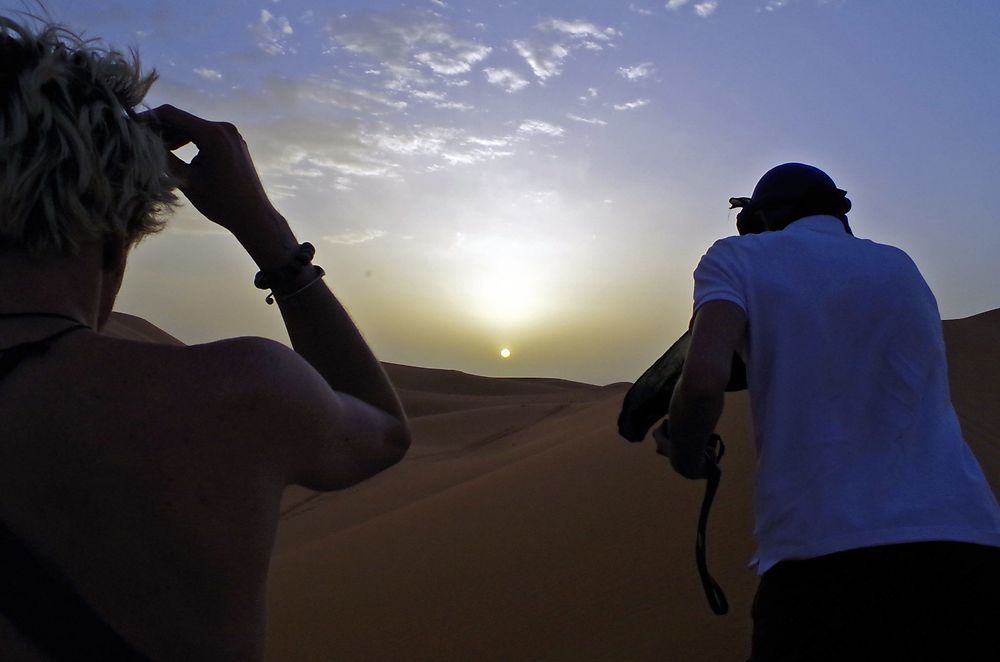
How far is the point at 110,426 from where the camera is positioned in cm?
119

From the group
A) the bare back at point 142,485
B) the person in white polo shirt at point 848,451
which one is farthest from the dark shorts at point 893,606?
the bare back at point 142,485

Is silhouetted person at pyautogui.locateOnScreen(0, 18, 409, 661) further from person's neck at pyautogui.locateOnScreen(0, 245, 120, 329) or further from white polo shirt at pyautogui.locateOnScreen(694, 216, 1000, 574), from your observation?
white polo shirt at pyautogui.locateOnScreen(694, 216, 1000, 574)

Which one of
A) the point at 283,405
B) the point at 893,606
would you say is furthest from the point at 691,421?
the point at 283,405

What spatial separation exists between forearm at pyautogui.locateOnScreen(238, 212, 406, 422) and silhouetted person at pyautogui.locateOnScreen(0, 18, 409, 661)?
201 millimetres

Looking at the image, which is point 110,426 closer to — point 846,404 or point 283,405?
point 283,405

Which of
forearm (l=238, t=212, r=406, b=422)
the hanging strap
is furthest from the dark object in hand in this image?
forearm (l=238, t=212, r=406, b=422)

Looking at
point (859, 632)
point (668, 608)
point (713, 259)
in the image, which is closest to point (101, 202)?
point (713, 259)

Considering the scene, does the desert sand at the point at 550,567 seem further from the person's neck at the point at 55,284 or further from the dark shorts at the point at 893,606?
the person's neck at the point at 55,284

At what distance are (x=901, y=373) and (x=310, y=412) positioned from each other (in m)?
1.58

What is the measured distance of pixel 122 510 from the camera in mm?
1178

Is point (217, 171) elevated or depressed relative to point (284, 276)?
elevated

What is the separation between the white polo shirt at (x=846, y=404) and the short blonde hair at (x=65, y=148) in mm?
1455

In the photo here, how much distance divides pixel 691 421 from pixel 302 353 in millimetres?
1125

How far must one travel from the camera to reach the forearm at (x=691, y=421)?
2.21 metres
